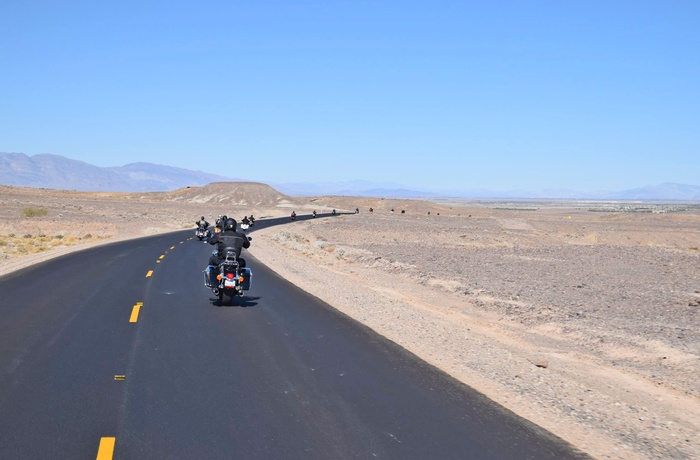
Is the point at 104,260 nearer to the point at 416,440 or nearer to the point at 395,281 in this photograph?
the point at 395,281

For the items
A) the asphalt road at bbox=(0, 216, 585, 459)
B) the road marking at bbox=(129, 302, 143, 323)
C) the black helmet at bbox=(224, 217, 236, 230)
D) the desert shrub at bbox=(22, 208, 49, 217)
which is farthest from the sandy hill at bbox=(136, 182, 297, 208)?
the asphalt road at bbox=(0, 216, 585, 459)

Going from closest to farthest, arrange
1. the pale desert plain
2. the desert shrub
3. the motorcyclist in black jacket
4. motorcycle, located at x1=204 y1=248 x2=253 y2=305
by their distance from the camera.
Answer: the pale desert plain → motorcycle, located at x1=204 y1=248 x2=253 y2=305 → the motorcyclist in black jacket → the desert shrub

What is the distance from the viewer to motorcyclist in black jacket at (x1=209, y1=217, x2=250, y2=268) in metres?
14.7

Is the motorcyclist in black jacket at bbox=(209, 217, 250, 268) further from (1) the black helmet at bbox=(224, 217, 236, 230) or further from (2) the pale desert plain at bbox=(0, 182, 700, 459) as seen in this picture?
(2) the pale desert plain at bbox=(0, 182, 700, 459)

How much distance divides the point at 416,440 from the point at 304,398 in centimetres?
177

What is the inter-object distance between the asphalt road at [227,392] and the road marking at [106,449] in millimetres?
25

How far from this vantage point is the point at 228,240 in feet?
48.3

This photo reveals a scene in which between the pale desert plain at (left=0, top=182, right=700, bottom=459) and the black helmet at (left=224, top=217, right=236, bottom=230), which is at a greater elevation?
the black helmet at (left=224, top=217, right=236, bottom=230)

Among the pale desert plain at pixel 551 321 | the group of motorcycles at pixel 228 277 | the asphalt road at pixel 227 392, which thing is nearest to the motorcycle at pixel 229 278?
the group of motorcycles at pixel 228 277

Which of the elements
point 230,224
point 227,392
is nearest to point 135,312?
point 230,224

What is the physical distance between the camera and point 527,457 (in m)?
5.97

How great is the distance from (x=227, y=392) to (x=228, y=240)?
7194 millimetres

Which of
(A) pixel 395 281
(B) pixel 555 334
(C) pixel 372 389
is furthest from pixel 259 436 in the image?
(A) pixel 395 281

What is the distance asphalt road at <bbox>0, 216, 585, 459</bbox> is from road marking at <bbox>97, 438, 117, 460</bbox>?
0.02 metres
